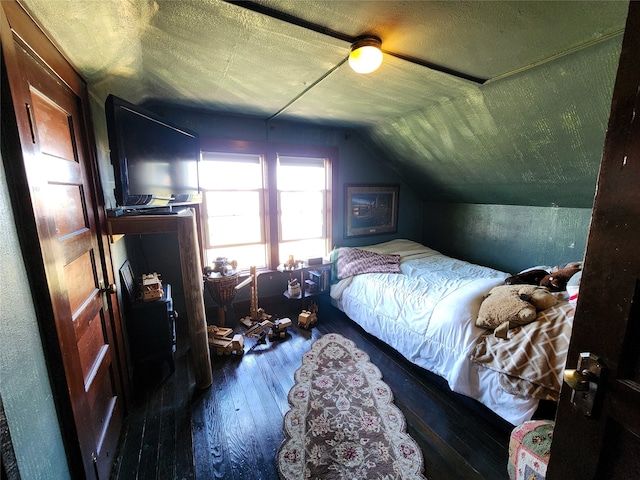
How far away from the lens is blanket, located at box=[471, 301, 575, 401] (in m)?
1.47

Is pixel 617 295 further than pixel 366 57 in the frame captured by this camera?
No

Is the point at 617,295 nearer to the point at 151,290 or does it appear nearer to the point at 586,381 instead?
the point at 586,381

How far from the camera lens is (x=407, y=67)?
179 cm

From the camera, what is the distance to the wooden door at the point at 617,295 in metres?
0.58

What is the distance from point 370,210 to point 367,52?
8.78 feet

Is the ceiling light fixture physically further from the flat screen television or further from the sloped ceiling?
the flat screen television

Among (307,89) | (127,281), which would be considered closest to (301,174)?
(307,89)

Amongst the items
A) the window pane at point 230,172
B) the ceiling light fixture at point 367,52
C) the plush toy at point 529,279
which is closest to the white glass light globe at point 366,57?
the ceiling light fixture at point 367,52

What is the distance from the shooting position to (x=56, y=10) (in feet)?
3.29

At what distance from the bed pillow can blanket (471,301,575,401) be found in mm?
1395

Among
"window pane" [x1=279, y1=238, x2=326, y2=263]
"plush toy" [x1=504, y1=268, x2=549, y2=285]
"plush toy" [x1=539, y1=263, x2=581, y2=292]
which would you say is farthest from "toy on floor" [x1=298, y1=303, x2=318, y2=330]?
"plush toy" [x1=539, y1=263, x2=581, y2=292]

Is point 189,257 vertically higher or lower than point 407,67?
lower

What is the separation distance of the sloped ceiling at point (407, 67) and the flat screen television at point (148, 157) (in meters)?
0.31

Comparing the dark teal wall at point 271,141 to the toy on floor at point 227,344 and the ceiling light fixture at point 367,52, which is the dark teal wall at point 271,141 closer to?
the toy on floor at point 227,344
